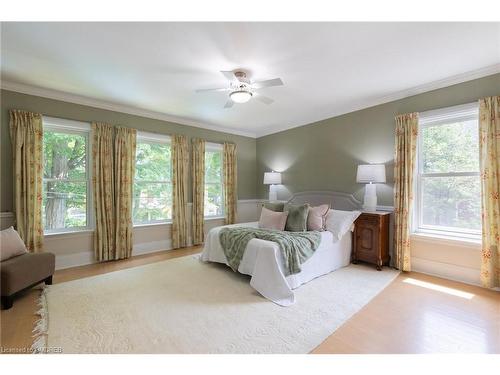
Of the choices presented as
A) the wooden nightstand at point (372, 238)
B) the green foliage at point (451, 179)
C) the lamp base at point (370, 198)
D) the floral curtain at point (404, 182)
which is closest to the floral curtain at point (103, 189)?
the wooden nightstand at point (372, 238)

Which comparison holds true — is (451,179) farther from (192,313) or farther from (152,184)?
(152,184)

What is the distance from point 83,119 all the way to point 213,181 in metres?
2.68

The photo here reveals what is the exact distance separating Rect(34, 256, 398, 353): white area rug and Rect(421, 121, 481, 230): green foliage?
3.86ft

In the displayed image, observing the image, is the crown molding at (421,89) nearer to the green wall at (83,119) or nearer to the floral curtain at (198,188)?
the green wall at (83,119)

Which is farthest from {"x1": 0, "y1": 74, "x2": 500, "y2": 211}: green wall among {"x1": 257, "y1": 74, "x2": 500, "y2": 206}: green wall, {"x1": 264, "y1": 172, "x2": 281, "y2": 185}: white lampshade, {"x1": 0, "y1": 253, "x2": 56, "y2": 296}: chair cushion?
{"x1": 0, "y1": 253, "x2": 56, "y2": 296}: chair cushion

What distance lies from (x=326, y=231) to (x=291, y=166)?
6.94 feet

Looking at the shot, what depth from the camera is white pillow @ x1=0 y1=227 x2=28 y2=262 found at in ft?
8.35

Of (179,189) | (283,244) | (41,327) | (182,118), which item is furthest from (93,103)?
(283,244)

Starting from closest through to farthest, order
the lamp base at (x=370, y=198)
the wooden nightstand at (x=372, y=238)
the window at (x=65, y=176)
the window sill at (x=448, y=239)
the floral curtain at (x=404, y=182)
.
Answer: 1. the window sill at (x=448, y=239)
2. the floral curtain at (x=404, y=182)
3. the wooden nightstand at (x=372, y=238)
4. the window at (x=65, y=176)
5. the lamp base at (x=370, y=198)

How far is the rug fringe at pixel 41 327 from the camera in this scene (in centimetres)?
177

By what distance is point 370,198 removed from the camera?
370 centimetres

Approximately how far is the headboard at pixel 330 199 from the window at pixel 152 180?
2.68m
